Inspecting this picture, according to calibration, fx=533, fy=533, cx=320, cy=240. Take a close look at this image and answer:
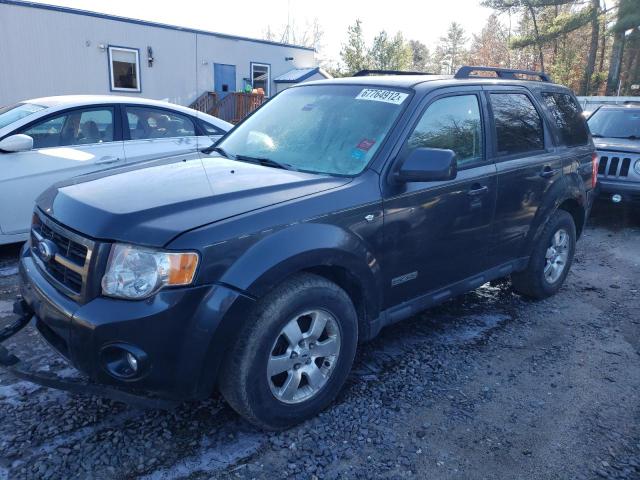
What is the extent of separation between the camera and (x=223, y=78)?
1933 cm

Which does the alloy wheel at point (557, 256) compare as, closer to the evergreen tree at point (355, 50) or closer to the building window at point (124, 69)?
the building window at point (124, 69)

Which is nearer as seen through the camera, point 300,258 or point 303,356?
point 300,258

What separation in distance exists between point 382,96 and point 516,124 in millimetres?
1315

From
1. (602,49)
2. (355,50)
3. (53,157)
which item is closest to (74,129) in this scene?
(53,157)

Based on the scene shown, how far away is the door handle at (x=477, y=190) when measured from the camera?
358 centimetres

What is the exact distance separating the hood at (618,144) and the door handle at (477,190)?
16.4ft

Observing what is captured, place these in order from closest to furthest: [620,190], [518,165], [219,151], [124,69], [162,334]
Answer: [162,334] < [219,151] < [518,165] < [620,190] < [124,69]

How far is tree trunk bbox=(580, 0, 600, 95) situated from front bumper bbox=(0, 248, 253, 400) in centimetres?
3110

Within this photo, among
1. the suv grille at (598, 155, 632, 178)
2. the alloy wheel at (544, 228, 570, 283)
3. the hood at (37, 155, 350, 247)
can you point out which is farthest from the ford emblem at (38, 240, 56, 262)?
the suv grille at (598, 155, 632, 178)

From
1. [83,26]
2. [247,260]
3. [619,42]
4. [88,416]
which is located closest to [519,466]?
[247,260]

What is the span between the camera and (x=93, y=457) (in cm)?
255

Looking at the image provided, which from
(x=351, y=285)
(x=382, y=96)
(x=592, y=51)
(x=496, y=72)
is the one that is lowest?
(x=351, y=285)

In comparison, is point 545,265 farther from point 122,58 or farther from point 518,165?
point 122,58

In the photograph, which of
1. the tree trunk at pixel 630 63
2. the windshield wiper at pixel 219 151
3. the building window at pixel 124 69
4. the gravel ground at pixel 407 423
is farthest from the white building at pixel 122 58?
the tree trunk at pixel 630 63
